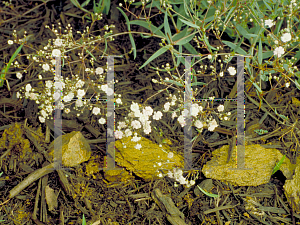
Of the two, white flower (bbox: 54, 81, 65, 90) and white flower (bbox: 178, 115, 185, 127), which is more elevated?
white flower (bbox: 54, 81, 65, 90)

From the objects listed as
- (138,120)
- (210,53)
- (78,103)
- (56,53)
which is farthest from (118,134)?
(210,53)

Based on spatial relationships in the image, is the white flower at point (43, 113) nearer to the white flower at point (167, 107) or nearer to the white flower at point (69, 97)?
the white flower at point (69, 97)

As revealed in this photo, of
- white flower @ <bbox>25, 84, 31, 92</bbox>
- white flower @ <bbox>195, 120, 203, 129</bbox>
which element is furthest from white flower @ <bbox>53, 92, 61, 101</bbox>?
white flower @ <bbox>195, 120, 203, 129</bbox>

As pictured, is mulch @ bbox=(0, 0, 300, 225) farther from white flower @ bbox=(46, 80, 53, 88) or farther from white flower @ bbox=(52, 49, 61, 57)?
white flower @ bbox=(52, 49, 61, 57)

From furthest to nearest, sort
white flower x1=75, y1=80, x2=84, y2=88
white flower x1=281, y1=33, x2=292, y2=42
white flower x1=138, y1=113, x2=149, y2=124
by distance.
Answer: white flower x1=75, y1=80, x2=84, y2=88 < white flower x1=138, y1=113, x2=149, y2=124 < white flower x1=281, y1=33, x2=292, y2=42

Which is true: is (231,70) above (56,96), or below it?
above

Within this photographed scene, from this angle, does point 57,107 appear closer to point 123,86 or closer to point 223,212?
point 123,86

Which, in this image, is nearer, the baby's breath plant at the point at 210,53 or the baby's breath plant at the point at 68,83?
the baby's breath plant at the point at 210,53

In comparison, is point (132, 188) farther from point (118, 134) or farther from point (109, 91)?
point (109, 91)

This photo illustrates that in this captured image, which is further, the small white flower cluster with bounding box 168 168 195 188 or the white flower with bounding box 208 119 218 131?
the white flower with bounding box 208 119 218 131

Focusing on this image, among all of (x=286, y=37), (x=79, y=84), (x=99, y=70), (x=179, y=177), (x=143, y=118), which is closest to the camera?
(x=286, y=37)

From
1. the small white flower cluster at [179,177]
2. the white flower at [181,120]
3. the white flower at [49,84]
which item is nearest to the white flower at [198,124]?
the white flower at [181,120]

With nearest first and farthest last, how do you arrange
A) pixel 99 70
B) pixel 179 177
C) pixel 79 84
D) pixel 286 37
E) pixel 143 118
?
pixel 286 37
pixel 179 177
pixel 143 118
pixel 79 84
pixel 99 70

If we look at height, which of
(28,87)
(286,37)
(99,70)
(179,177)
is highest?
(286,37)
